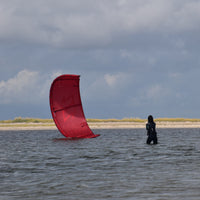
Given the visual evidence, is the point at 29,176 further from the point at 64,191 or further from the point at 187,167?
the point at 187,167

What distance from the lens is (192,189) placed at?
10.5 metres

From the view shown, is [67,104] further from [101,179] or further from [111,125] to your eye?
[111,125]

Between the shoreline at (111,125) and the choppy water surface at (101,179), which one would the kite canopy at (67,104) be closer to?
the choppy water surface at (101,179)

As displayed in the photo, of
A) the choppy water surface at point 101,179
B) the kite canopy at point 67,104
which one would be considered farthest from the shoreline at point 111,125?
the choppy water surface at point 101,179

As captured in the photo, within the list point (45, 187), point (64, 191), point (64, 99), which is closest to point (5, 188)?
point (45, 187)

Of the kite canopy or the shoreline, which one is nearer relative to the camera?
the kite canopy

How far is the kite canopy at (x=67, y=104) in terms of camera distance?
33.6 metres

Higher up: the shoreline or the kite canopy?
the kite canopy

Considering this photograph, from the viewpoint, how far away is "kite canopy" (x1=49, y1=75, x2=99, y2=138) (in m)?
33.6

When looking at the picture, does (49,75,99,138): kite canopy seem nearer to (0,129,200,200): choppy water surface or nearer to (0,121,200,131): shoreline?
(0,129,200,200): choppy water surface

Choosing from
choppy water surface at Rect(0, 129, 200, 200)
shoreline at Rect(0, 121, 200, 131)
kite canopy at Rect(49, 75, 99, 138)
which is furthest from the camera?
shoreline at Rect(0, 121, 200, 131)

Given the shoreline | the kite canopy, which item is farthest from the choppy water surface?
the shoreline

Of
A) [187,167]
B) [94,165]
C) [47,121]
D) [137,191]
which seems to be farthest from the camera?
[47,121]

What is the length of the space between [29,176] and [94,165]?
139 inches
